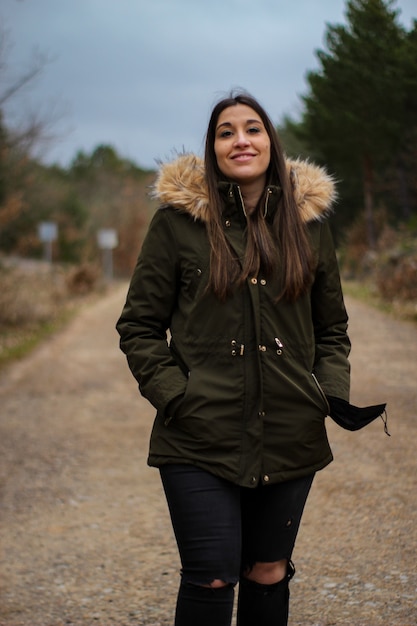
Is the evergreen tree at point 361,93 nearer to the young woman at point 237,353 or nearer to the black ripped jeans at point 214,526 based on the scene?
the young woman at point 237,353

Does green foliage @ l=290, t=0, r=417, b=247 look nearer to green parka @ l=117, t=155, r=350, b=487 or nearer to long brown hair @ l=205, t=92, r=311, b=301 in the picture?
long brown hair @ l=205, t=92, r=311, b=301

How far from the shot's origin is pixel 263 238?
2.42 m

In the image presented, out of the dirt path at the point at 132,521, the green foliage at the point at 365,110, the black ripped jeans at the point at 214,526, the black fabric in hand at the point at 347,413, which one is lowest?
the dirt path at the point at 132,521

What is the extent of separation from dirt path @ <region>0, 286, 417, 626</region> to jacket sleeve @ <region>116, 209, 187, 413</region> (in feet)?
5.28

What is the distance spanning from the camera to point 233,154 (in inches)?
98.5

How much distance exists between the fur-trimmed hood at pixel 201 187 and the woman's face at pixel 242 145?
0.31 ft

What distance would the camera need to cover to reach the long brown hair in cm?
235

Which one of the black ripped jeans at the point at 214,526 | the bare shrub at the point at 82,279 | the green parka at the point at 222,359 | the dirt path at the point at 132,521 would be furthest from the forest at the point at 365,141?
the bare shrub at the point at 82,279

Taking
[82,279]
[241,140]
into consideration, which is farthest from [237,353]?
[82,279]

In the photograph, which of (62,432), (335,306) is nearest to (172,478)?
(335,306)

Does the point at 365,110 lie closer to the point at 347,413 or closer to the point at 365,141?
the point at 365,141

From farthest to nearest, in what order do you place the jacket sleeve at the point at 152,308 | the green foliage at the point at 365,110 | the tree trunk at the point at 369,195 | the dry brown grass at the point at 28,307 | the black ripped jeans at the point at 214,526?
the dry brown grass at the point at 28,307, the tree trunk at the point at 369,195, the green foliage at the point at 365,110, the jacket sleeve at the point at 152,308, the black ripped jeans at the point at 214,526

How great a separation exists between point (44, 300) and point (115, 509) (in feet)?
46.8

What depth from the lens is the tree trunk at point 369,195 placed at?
8.99 m
